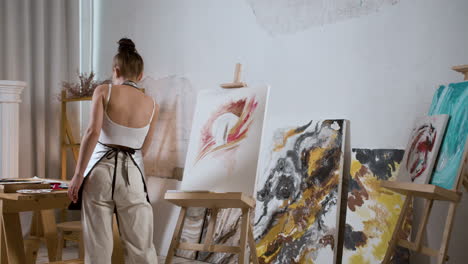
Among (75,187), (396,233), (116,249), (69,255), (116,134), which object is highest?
(116,134)

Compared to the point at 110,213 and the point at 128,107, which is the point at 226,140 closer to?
the point at 128,107

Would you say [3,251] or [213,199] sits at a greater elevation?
[213,199]

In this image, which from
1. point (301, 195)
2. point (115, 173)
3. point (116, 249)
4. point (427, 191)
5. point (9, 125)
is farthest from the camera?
point (9, 125)

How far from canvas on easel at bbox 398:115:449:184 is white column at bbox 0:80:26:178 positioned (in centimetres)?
311

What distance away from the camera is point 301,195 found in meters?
3.41

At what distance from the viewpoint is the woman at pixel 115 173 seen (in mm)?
2578

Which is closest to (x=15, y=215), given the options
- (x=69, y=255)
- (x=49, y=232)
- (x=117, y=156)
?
(x=49, y=232)

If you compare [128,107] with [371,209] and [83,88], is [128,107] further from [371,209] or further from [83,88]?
[83,88]

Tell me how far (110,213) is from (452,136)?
175 cm

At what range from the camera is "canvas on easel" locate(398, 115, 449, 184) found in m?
2.63

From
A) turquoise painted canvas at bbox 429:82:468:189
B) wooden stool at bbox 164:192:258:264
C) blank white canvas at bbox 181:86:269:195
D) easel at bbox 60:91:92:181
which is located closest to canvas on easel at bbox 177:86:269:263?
blank white canvas at bbox 181:86:269:195

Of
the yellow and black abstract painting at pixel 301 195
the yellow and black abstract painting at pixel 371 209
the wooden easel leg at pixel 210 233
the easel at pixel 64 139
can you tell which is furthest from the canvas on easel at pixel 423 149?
the easel at pixel 64 139

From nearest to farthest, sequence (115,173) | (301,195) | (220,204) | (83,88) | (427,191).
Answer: (427,191) < (115,173) < (220,204) < (301,195) < (83,88)

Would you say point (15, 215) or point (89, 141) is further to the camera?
point (15, 215)
